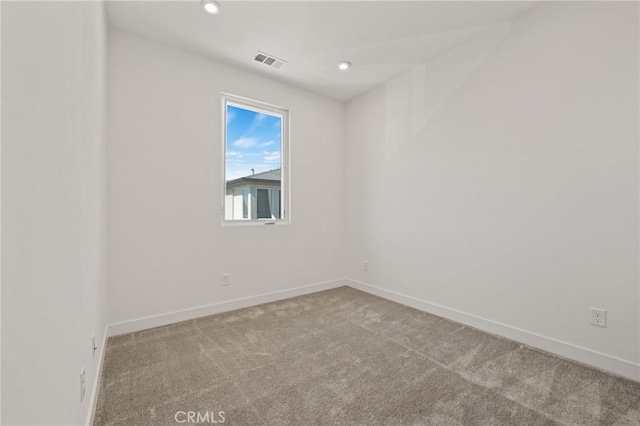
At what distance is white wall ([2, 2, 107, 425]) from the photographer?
22.4 inches

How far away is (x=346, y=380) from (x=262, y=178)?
2425 mm

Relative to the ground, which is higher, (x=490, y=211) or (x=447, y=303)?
(x=490, y=211)

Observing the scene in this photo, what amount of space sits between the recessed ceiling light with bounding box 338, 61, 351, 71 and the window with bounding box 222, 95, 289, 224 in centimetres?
87

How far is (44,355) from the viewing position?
748mm

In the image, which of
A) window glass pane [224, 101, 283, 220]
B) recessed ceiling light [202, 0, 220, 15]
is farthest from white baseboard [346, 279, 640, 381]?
recessed ceiling light [202, 0, 220, 15]

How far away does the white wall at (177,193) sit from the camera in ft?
8.29

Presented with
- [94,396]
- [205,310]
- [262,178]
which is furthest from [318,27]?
[94,396]

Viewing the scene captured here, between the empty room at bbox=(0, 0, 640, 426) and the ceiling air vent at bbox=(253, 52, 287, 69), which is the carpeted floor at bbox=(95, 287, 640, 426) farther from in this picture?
the ceiling air vent at bbox=(253, 52, 287, 69)

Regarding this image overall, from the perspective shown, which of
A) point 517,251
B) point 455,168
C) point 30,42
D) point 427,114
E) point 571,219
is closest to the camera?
point 30,42

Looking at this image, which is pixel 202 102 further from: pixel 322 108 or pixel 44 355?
pixel 44 355

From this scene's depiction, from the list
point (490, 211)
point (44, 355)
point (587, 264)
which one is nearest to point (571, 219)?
point (587, 264)

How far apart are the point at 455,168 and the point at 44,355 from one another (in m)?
3.04

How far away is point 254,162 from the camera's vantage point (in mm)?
3445

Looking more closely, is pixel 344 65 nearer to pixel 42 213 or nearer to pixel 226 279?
pixel 226 279
